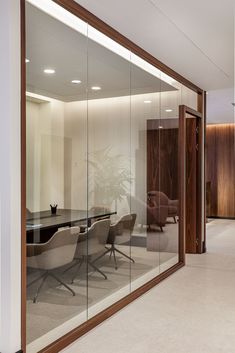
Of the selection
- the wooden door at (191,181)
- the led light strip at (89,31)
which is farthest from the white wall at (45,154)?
the wooden door at (191,181)

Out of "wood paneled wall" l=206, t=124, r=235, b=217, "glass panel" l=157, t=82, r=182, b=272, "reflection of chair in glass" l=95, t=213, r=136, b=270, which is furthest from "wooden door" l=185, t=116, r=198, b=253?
"wood paneled wall" l=206, t=124, r=235, b=217

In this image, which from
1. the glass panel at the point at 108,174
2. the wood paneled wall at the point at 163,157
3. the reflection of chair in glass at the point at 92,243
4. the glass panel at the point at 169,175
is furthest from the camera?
the glass panel at the point at 169,175

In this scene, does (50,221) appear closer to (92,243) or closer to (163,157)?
(92,243)

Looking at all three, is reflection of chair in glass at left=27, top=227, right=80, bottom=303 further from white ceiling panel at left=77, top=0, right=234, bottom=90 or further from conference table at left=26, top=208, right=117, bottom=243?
white ceiling panel at left=77, top=0, right=234, bottom=90

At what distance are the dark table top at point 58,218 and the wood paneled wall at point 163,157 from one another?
145 cm

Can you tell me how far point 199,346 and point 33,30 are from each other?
2776 mm

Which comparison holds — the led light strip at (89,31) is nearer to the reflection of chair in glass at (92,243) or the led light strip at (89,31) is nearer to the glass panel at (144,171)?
the glass panel at (144,171)

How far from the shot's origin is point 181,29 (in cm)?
396

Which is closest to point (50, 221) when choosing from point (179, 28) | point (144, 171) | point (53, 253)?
point (53, 253)

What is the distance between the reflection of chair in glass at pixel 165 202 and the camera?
509 centimetres

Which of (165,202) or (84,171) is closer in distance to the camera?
(84,171)

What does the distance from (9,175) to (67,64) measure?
3.99 ft

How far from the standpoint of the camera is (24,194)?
272 cm

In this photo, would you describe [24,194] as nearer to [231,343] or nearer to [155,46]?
[231,343]
